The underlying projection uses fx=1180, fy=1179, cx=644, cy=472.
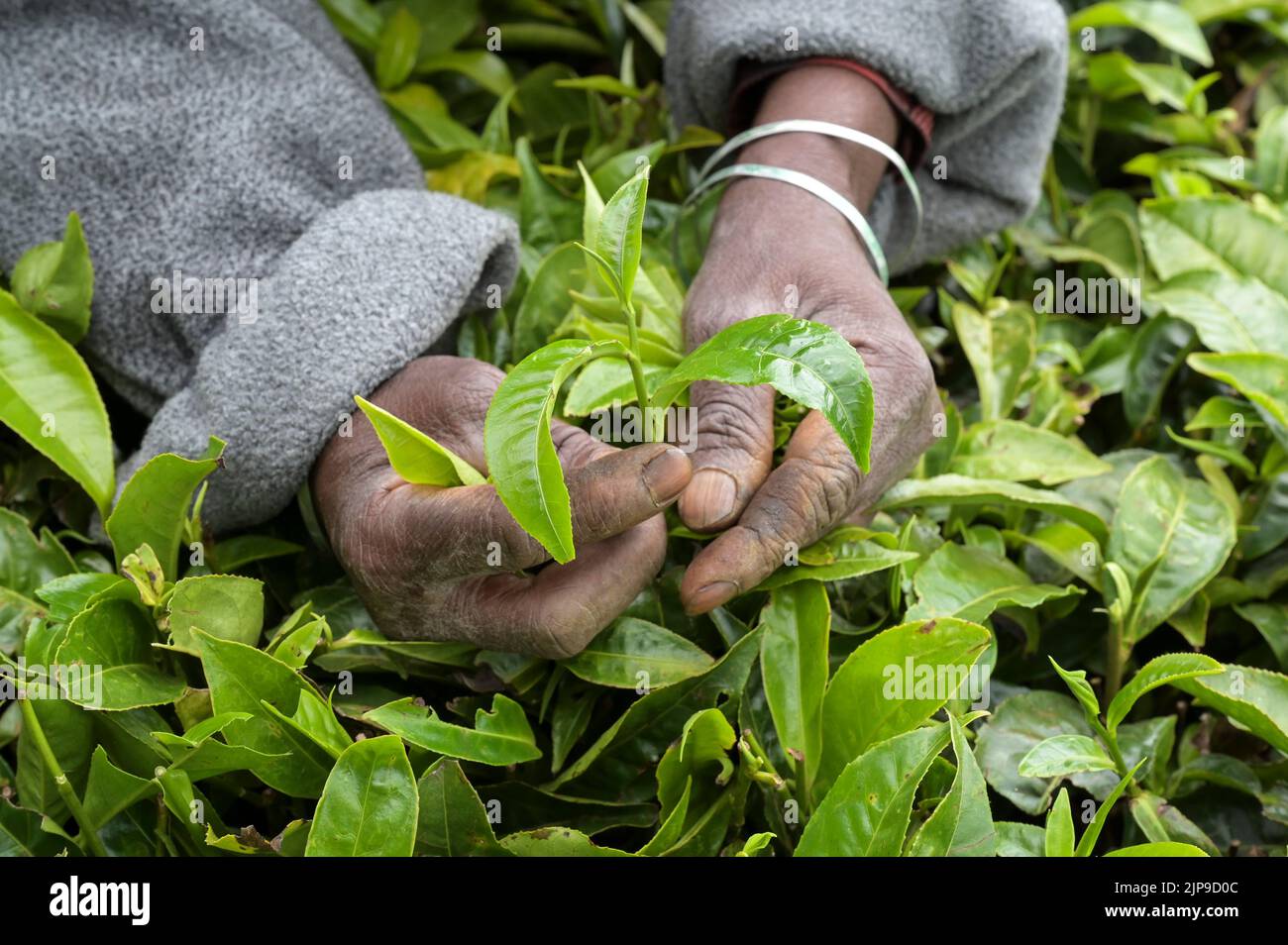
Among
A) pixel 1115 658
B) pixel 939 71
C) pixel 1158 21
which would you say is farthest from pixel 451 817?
pixel 1158 21

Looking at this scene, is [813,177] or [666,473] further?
[813,177]

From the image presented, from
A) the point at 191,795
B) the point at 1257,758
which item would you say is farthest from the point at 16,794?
the point at 1257,758

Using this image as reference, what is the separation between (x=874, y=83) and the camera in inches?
42.9

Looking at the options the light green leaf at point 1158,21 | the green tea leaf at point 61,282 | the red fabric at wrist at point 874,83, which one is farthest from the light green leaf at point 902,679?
the light green leaf at point 1158,21

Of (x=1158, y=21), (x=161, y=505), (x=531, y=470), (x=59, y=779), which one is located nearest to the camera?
(x=531, y=470)

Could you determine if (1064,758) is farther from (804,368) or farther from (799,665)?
(804,368)

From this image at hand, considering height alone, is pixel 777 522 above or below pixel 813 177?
below

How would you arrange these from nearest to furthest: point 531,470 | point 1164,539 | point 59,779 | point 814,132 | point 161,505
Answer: point 531,470 → point 59,779 → point 161,505 → point 1164,539 → point 814,132

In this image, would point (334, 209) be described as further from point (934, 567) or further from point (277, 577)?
point (934, 567)

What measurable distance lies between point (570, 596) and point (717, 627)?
147 millimetres

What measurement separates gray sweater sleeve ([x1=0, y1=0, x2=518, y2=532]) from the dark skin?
55 millimetres
